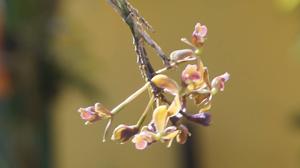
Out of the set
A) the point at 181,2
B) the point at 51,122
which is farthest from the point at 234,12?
the point at 51,122

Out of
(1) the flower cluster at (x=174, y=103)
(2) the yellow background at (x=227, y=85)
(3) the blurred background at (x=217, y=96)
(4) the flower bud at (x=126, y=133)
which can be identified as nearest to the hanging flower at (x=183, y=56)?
(1) the flower cluster at (x=174, y=103)

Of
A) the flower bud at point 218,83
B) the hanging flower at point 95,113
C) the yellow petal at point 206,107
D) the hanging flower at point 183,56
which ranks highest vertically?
the hanging flower at point 183,56

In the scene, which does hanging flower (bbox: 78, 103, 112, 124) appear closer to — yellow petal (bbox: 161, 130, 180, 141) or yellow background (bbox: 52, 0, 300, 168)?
yellow petal (bbox: 161, 130, 180, 141)

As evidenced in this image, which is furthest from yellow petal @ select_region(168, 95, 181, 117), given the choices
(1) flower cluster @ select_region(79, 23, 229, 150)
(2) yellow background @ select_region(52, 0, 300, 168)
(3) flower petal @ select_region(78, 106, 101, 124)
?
(2) yellow background @ select_region(52, 0, 300, 168)

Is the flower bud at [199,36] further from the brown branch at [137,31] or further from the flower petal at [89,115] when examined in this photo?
the flower petal at [89,115]

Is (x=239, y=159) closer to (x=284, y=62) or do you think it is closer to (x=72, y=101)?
(x=284, y=62)

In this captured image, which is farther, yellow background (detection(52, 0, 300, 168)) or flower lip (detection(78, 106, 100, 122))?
yellow background (detection(52, 0, 300, 168))

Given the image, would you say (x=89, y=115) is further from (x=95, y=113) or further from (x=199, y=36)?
(x=199, y=36)

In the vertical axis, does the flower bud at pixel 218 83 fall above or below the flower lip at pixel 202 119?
above
